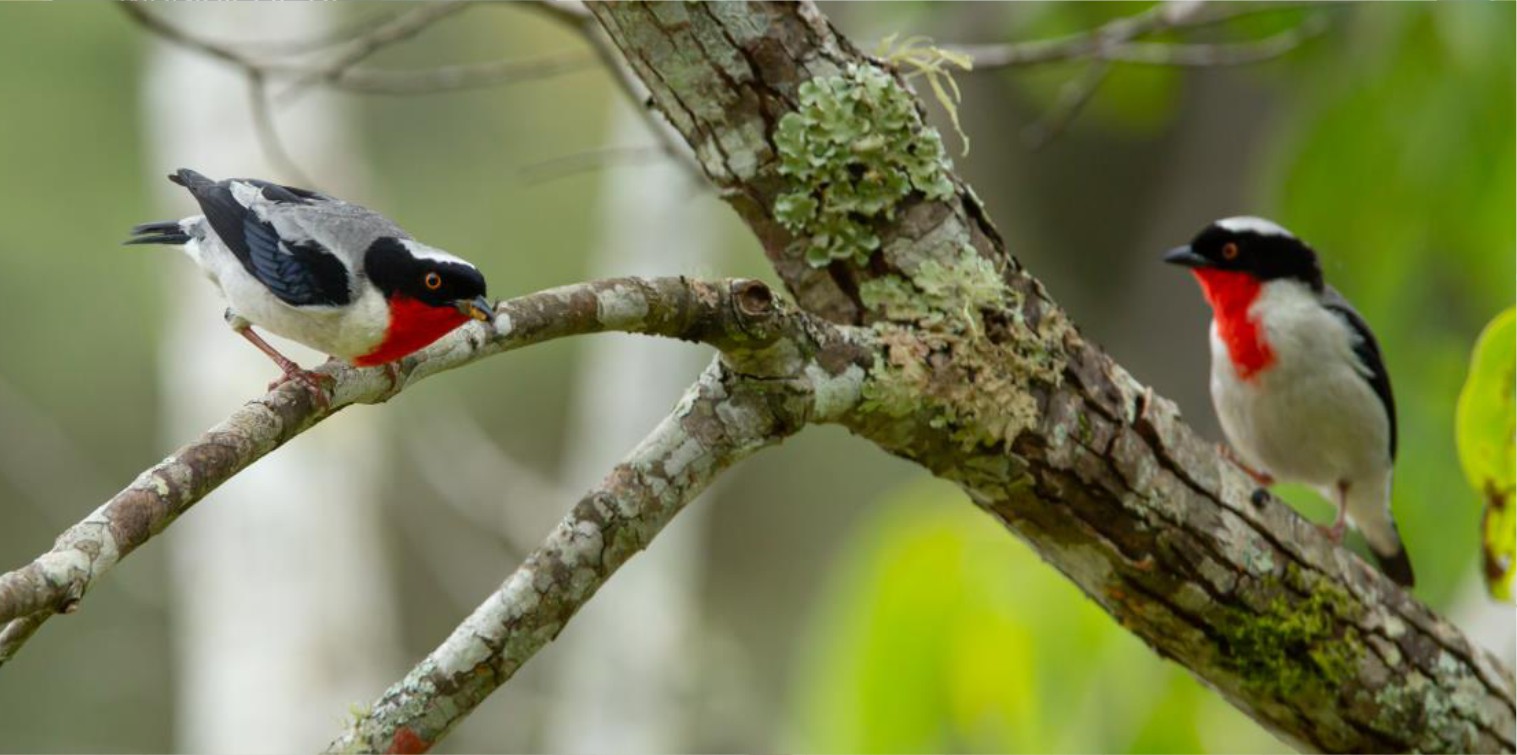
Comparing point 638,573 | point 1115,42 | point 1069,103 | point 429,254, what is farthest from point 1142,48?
point 638,573

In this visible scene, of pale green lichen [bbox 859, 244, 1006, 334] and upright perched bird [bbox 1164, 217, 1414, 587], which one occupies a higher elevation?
upright perched bird [bbox 1164, 217, 1414, 587]

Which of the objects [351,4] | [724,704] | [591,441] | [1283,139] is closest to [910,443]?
[1283,139]

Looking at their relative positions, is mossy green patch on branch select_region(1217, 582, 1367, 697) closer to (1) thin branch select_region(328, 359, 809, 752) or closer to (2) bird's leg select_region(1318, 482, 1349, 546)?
(2) bird's leg select_region(1318, 482, 1349, 546)

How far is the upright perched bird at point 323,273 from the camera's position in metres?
2.69

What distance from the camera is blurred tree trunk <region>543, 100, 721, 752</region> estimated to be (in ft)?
22.9

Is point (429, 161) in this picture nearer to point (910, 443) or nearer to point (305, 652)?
point (305, 652)

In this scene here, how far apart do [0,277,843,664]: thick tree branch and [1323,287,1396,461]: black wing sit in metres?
2.42

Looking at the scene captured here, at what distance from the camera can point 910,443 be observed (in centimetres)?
279

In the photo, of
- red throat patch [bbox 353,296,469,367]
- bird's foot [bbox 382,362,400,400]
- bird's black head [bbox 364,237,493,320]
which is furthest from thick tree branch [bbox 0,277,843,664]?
bird's black head [bbox 364,237,493,320]

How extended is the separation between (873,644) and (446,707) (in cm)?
191

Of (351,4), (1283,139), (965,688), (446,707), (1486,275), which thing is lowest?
(446,707)

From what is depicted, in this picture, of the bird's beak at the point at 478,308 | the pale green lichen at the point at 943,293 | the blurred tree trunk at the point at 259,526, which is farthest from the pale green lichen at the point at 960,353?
the blurred tree trunk at the point at 259,526

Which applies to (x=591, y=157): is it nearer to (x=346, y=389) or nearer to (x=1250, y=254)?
(x=1250, y=254)

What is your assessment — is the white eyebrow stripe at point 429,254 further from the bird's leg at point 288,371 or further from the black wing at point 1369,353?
the black wing at point 1369,353
